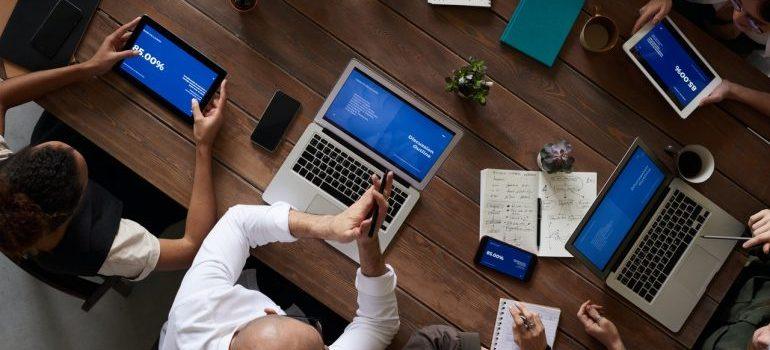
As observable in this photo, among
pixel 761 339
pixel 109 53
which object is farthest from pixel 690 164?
pixel 109 53

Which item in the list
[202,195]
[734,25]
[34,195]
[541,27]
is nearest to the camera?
[34,195]

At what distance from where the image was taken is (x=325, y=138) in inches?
66.1

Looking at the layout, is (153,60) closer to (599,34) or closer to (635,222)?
(599,34)

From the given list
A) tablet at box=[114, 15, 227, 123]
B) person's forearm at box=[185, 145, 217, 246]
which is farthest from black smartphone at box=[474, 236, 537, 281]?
tablet at box=[114, 15, 227, 123]

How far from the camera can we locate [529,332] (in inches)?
66.2

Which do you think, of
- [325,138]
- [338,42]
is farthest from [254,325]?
[338,42]

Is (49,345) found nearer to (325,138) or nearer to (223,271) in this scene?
(223,271)

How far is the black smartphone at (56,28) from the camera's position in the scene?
1.65 metres

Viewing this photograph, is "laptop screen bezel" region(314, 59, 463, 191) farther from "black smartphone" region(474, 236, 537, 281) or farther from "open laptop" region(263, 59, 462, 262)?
"black smartphone" region(474, 236, 537, 281)

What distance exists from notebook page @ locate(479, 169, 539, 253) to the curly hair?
1.10 m

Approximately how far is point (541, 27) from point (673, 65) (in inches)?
16.2

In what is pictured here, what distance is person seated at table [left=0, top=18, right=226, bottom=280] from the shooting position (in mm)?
1400

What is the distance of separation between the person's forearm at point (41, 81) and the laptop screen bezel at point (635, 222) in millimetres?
1429

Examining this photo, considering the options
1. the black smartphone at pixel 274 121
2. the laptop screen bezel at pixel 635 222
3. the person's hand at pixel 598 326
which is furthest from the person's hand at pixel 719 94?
the black smartphone at pixel 274 121
